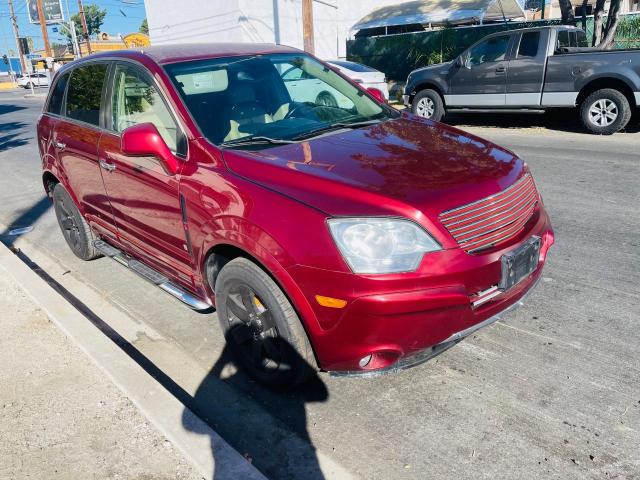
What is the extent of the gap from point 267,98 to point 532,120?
10.3m

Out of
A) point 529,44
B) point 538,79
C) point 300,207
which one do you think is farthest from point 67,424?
point 529,44

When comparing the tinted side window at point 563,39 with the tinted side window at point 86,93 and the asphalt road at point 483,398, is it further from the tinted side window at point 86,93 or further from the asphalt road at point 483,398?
the tinted side window at point 86,93

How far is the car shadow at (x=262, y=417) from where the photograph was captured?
268 centimetres

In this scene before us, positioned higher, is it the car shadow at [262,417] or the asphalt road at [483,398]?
the asphalt road at [483,398]

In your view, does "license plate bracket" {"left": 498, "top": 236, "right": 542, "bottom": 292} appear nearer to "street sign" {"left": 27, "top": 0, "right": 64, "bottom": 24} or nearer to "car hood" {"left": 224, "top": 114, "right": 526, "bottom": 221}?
"car hood" {"left": 224, "top": 114, "right": 526, "bottom": 221}

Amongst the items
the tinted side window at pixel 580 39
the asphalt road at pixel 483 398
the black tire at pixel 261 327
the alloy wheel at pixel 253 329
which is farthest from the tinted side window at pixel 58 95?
the tinted side window at pixel 580 39

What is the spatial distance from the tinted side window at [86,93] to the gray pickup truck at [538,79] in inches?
345

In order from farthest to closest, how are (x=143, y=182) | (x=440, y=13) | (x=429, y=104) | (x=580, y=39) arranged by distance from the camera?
1. (x=440, y=13)
2. (x=429, y=104)
3. (x=580, y=39)
4. (x=143, y=182)

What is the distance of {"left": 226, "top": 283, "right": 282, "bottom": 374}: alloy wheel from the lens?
299 centimetres

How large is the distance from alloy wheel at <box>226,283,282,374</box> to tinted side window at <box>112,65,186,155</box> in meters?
0.95

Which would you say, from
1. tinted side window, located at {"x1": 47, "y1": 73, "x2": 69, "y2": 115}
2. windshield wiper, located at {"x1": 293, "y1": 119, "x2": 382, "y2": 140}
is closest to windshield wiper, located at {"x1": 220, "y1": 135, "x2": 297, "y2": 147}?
windshield wiper, located at {"x1": 293, "y1": 119, "x2": 382, "y2": 140}

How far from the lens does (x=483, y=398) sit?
118 inches

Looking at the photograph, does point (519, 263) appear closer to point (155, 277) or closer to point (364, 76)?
point (155, 277)

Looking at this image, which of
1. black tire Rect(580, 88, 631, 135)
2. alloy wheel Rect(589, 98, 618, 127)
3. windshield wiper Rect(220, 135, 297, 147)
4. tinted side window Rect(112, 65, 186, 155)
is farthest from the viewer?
alloy wheel Rect(589, 98, 618, 127)
